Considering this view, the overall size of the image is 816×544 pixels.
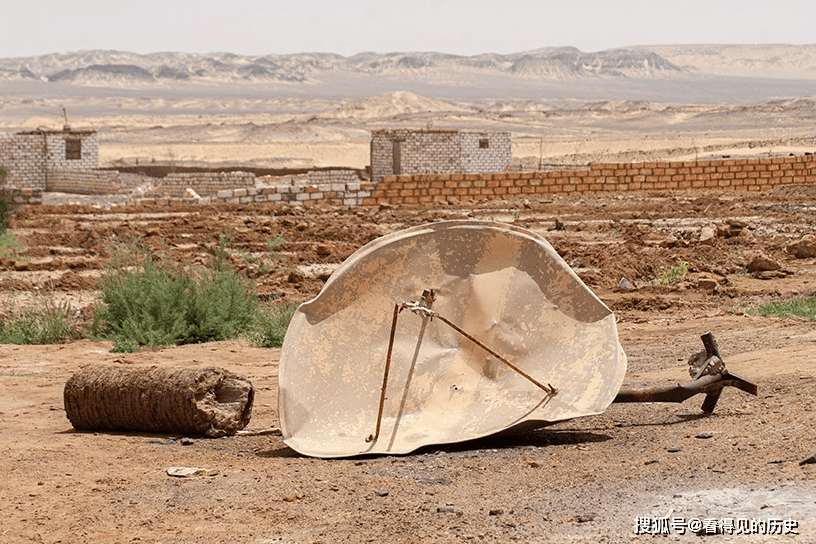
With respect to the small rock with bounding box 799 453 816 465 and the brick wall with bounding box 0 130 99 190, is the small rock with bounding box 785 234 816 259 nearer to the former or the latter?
the small rock with bounding box 799 453 816 465

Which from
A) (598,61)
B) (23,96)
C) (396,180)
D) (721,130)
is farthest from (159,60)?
(396,180)

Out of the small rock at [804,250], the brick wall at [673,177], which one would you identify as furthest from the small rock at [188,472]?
the brick wall at [673,177]

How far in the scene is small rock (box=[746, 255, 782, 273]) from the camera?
471 inches

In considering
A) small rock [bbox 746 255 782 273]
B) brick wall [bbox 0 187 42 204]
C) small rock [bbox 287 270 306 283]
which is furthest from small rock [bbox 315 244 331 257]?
brick wall [bbox 0 187 42 204]

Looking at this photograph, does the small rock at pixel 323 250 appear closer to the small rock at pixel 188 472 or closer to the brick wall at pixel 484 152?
the small rock at pixel 188 472

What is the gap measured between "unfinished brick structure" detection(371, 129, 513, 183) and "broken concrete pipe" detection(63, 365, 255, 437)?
798 inches

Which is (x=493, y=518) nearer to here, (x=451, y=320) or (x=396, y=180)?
(x=451, y=320)

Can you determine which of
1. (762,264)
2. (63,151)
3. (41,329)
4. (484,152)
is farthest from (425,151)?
(41,329)

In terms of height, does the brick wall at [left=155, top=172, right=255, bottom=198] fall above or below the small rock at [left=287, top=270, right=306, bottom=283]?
below

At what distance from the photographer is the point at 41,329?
945 cm

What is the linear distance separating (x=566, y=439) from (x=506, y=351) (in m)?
0.57

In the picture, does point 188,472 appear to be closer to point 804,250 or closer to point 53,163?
point 804,250

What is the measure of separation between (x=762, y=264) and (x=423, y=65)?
456 feet

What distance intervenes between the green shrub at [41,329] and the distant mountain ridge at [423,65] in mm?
128681
